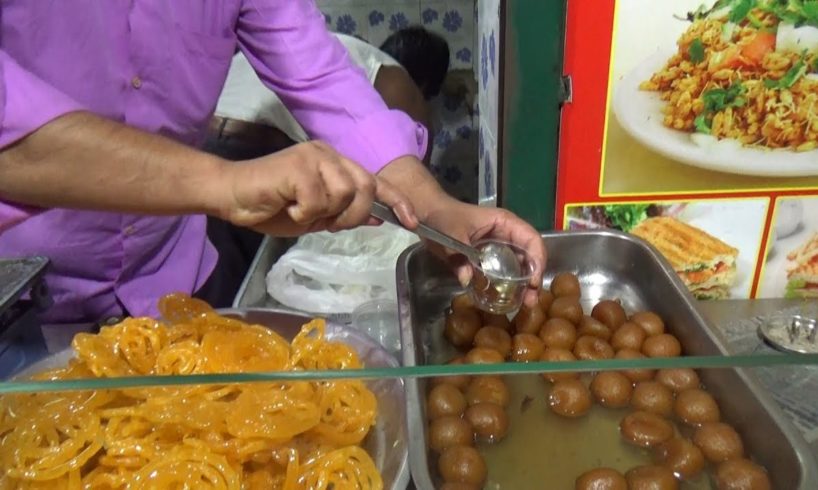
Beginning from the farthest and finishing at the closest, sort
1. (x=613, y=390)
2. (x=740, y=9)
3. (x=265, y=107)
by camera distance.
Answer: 1. (x=265, y=107)
2. (x=740, y=9)
3. (x=613, y=390)

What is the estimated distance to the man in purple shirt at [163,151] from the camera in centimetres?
59

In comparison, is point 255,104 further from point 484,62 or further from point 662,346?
point 662,346

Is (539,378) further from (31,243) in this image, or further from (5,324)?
(31,243)

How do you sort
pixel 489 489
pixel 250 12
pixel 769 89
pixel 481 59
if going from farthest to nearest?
pixel 481 59, pixel 250 12, pixel 769 89, pixel 489 489

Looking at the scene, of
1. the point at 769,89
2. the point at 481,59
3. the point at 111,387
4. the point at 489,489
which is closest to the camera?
the point at 111,387

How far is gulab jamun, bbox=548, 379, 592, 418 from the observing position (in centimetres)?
60

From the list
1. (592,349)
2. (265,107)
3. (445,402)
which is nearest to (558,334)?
(592,349)

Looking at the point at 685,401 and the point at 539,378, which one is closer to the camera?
the point at 539,378

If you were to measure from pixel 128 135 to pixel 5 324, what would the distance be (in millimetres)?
193

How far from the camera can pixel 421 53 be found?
2076mm

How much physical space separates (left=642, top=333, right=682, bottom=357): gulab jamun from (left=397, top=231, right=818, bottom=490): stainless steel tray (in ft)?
0.06

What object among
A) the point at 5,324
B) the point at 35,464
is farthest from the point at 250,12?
the point at 35,464

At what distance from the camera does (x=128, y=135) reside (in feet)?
1.97

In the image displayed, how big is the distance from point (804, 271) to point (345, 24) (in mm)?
1547
